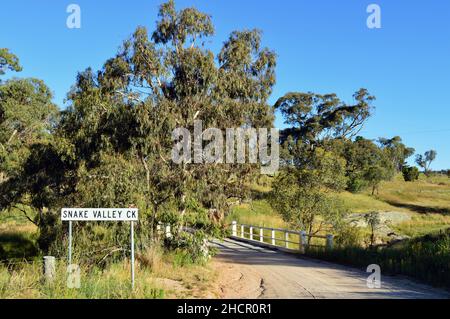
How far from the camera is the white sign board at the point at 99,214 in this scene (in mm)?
9234

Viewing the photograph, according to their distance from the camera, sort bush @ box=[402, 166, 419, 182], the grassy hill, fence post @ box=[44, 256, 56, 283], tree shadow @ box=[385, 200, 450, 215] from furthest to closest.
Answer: bush @ box=[402, 166, 419, 182]
tree shadow @ box=[385, 200, 450, 215]
the grassy hill
fence post @ box=[44, 256, 56, 283]

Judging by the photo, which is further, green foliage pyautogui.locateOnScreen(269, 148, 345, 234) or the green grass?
green foliage pyautogui.locateOnScreen(269, 148, 345, 234)

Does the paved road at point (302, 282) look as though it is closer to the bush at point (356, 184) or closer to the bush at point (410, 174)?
the bush at point (356, 184)

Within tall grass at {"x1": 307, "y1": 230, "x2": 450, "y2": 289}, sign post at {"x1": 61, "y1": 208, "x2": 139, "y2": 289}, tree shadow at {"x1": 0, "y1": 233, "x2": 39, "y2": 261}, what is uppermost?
sign post at {"x1": 61, "y1": 208, "x2": 139, "y2": 289}

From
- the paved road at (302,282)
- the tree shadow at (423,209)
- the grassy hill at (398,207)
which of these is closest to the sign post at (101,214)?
the paved road at (302,282)

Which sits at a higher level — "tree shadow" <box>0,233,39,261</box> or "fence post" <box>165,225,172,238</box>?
"fence post" <box>165,225,172,238</box>

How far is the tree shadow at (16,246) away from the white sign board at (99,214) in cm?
1417

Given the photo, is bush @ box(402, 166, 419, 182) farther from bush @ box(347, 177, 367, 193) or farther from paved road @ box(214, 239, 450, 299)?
paved road @ box(214, 239, 450, 299)

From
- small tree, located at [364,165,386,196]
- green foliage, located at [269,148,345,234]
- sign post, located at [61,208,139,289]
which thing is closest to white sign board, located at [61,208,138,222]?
sign post, located at [61,208,139,289]

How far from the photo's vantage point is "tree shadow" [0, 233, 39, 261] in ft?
75.2

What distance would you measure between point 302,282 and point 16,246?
18.9m

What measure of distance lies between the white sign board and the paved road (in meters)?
2.74

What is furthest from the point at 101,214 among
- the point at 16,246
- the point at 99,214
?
the point at 16,246
